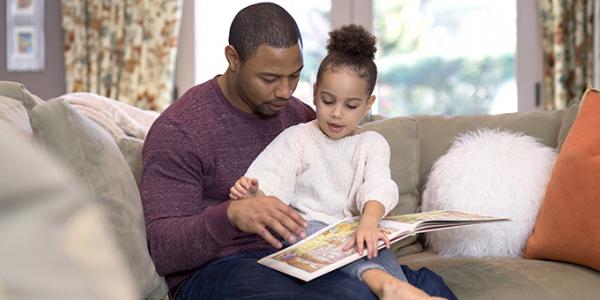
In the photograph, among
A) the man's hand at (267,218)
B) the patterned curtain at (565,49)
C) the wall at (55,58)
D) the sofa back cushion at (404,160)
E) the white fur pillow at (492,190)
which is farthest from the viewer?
the wall at (55,58)

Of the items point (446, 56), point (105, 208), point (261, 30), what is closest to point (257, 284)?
point (105, 208)

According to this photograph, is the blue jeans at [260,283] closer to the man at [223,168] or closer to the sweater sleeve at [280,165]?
the man at [223,168]

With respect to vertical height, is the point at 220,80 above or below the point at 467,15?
below

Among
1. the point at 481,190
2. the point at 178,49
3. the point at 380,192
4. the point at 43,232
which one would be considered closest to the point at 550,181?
the point at 481,190

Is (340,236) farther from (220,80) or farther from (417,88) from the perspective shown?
(417,88)

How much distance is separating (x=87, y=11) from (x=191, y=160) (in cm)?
299

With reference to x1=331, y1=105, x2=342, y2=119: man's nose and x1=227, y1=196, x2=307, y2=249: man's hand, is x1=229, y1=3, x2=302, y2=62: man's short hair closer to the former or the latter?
x1=331, y1=105, x2=342, y2=119: man's nose

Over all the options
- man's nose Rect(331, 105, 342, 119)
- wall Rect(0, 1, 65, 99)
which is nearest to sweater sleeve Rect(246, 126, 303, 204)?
man's nose Rect(331, 105, 342, 119)

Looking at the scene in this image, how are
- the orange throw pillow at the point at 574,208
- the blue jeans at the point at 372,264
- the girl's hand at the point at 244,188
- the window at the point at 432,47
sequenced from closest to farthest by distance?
the girl's hand at the point at 244,188 → the blue jeans at the point at 372,264 → the orange throw pillow at the point at 574,208 → the window at the point at 432,47

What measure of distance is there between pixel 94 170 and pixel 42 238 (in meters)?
1.41

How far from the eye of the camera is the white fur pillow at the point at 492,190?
2.23 metres

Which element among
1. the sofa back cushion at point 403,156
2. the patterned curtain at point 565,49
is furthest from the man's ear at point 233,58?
the patterned curtain at point 565,49

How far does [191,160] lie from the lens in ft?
5.78

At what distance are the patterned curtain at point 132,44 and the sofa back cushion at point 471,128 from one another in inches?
87.3
